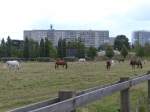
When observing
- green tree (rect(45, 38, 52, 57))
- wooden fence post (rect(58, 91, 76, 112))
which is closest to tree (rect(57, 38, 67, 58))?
green tree (rect(45, 38, 52, 57))

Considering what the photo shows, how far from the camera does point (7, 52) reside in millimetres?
166625

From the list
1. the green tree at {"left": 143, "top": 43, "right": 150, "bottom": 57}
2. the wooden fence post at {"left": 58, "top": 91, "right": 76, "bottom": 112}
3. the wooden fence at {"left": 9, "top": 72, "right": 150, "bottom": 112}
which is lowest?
the green tree at {"left": 143, "top": 43, "right": 150, "bottom": 57}

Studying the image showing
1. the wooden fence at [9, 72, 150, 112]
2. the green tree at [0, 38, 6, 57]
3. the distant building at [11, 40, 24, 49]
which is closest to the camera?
the wooden fence at [9, 72, 150, 112]

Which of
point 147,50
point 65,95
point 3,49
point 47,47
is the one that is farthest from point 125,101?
point 147,50

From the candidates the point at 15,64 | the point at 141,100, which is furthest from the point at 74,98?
the point at 15,64

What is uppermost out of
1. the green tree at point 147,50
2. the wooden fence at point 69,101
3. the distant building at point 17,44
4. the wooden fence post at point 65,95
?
the wooden fence post at point 65,95

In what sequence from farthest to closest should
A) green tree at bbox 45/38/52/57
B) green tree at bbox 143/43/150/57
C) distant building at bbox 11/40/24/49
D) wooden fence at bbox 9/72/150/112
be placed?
distant building at bbox 11/40/24/49 → green tree at bbox 143/43/150/57 → green tree at bbox 45/38/52/57 → wooden fence at bbox 9/72/150/112

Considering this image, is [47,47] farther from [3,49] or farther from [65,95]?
[65,95]

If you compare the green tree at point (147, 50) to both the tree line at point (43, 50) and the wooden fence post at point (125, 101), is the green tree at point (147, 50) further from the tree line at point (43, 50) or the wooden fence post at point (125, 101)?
the wooden fence post at point (125, 101)

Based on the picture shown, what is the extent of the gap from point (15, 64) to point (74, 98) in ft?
188

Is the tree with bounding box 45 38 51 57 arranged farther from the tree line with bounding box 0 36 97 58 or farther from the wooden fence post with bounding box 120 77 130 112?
the wooden fence post with bounding box 120 77 130 112

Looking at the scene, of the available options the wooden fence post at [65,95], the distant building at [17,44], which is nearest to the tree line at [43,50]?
the distant building at [17,44]

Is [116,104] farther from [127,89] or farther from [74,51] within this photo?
[74,51]

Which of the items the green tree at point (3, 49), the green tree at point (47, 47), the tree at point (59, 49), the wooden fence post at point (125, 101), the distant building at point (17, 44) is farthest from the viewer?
the distant building at point (17, 44)
